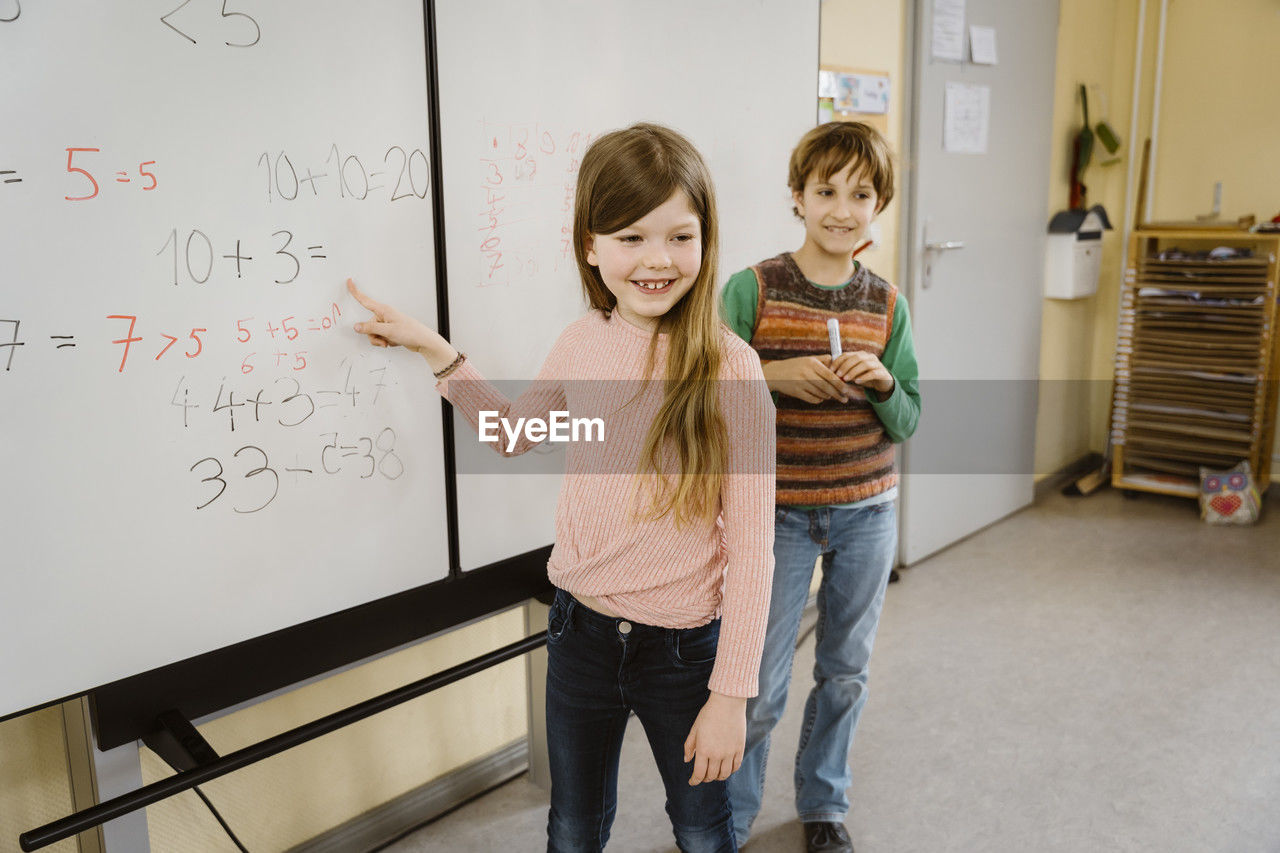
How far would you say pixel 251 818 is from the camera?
165 centimetres

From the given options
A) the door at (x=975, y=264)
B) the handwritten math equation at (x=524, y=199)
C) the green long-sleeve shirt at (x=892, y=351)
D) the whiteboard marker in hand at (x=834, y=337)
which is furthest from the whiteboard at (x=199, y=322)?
the door at (x=975, y=264)

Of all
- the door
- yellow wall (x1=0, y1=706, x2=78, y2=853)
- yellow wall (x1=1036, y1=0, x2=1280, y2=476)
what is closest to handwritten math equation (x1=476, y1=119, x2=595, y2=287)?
yellow wall (x1=0, y1=706, x2=78, y2=853)

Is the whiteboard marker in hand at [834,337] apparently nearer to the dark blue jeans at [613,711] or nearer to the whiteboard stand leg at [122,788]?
the dark blue jeans at [613,711]

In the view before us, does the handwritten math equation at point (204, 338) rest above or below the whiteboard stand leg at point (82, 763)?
above

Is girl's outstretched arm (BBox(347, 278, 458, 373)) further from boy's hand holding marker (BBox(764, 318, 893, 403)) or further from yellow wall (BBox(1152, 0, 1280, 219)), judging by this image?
yellow wall (BBox(1152, 0, 1280, 219))

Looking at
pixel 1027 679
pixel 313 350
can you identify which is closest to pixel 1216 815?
pixel 1027 679

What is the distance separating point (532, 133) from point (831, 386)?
58cm

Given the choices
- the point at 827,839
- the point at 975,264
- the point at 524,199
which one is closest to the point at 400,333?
the point at 524,199

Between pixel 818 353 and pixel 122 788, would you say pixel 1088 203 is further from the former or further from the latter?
pixel 122 788

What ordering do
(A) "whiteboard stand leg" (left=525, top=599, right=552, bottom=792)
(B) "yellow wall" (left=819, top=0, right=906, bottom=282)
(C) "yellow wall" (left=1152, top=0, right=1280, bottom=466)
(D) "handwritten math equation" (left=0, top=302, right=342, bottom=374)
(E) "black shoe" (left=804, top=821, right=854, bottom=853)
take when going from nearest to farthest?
(D) "handwritten math equation" (left=0, top=302, right=342, bottom=374) → (E) "black shoe" (left=804, top=821, right=854, bottom=853) → (A) "whiteboard stand leg" (left=525, top=599, right=552, bottom=792) → (B) "yellow wall" (left=819, top=0, right=906, bottom=282) → (C) "yellow wall" (left=1152, top=0, right=1280, bottom=466)

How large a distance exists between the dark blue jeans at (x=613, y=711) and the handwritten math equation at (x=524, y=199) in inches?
21.3

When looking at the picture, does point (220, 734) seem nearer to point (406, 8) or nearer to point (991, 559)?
point (406, 8)

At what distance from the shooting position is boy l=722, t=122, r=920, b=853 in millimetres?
1504

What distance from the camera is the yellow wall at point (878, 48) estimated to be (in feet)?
8.64
